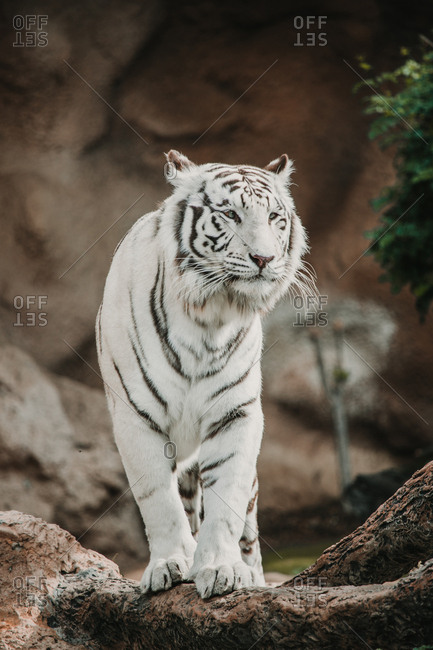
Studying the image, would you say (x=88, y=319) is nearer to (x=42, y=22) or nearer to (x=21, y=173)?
(x=21, y=173)

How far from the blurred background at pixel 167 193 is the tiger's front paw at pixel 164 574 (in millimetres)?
4341

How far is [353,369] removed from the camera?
8.82 metres

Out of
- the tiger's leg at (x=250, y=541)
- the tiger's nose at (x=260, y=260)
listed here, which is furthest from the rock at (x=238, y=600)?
the tiger's nose at (x=260, y=260)

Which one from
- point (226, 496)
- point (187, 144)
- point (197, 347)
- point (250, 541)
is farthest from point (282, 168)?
point (187, 144)

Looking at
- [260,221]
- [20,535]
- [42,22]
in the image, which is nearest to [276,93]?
[42,22]

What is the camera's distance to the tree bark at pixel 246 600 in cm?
230

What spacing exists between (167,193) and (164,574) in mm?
5692

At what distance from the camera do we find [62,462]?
7.34 m

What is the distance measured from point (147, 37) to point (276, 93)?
1.49 meters

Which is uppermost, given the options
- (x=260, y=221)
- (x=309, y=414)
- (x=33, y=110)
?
(x=33, y=110)

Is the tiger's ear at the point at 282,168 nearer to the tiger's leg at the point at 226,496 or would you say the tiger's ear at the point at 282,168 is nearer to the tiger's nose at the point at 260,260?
the tiger's nose at the point at 260,260

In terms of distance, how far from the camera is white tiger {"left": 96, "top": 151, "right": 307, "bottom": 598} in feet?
10.5

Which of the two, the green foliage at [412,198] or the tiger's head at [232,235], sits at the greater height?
the green foliage at [412,198]

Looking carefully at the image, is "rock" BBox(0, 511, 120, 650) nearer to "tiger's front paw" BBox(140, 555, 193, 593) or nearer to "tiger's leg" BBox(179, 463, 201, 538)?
"tiger's leg" BBox(179, 463, 201, 538)
